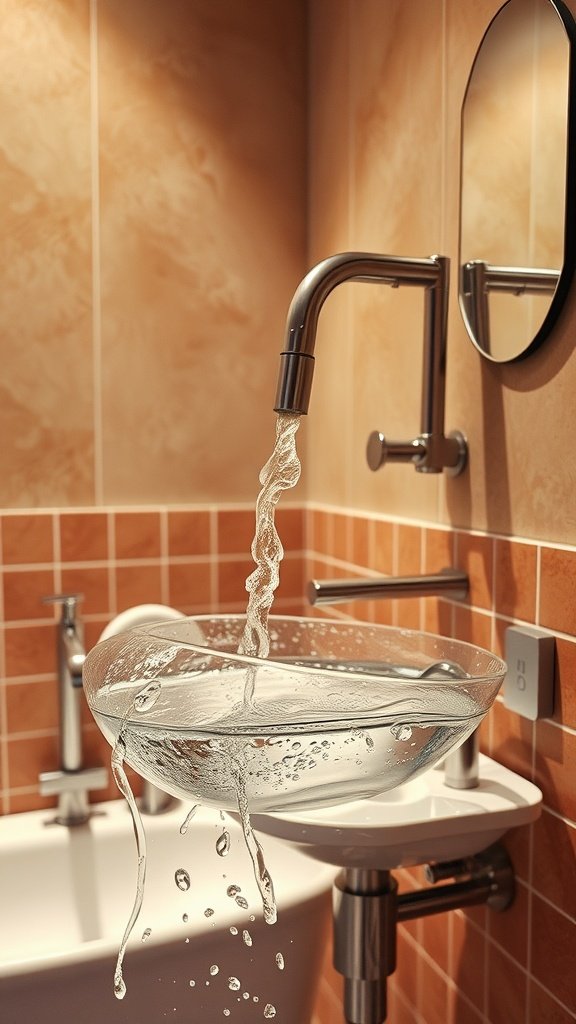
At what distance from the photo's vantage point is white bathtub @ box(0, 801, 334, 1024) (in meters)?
1.08

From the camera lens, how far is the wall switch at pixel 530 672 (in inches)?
37.8

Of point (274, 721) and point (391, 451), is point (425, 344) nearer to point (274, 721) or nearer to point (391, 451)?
point (391, 451)

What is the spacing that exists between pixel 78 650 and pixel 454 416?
736 mm

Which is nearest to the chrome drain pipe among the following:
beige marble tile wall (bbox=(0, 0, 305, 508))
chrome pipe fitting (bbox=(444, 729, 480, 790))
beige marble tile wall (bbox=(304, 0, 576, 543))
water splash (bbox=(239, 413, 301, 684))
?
chrome pipe fitting (bbox=(444, 729, 480, 790))

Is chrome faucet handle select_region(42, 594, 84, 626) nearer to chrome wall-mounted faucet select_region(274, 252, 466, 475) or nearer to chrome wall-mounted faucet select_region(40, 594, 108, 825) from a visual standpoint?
chrome wall-mounted faucet select_region(40, 594, 108, 825)

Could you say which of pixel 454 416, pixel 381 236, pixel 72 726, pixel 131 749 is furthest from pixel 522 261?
pixel 72 726

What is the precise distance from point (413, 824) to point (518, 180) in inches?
29.4

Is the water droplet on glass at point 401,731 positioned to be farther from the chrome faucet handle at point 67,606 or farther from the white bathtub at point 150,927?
the chrome faucet handle at point 67,606

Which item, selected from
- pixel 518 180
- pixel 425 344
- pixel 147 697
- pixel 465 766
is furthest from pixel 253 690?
pixel 518 180

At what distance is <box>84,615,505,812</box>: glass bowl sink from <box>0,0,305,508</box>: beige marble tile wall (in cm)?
77

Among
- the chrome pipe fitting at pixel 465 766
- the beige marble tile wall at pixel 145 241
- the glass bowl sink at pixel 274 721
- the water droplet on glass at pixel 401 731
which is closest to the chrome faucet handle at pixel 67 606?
the beige marble tile wall at pixel 145 241

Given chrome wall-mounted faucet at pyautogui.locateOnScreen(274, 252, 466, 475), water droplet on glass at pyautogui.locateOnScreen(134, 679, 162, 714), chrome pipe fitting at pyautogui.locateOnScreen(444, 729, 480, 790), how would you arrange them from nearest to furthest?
1. water droplet on glass at pyautogui.locateOnScreen(134, 679, 162, 714)
2. chrome wall-mounted faucet at pyautogui.locateOnScreen(274, 252, 466, 475)
3. chrome pipe fitting at pyautogui.locateOnScreen(444, 729, 480, 790)

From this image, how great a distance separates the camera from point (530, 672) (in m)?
0.97

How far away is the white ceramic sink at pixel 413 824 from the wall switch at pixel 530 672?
10 centimetres
